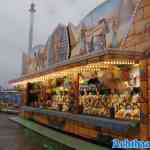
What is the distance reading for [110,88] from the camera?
1363 cm

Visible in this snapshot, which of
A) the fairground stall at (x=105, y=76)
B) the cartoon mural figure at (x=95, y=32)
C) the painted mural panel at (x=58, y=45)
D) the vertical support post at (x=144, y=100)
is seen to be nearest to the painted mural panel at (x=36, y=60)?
the cartoon mural figure at (x=95, y=32)

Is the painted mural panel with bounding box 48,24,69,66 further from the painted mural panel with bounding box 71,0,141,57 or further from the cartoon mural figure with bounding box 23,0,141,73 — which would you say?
the painted mural panel with bounding box 71,0,141,57

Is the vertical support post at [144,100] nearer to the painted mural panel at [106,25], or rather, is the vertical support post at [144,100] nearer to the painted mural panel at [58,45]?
the painted mural panel at [106,25]

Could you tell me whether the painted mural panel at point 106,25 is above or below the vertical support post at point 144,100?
above

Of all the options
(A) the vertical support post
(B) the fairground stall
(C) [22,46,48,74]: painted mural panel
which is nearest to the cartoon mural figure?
(B) the fairground stall

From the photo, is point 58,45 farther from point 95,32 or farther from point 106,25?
point 106,25

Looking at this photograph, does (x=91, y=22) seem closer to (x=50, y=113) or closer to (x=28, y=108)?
(x=50, y=113)

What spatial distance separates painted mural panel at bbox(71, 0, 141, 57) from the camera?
12.5 m

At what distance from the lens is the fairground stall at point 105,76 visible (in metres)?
11.1

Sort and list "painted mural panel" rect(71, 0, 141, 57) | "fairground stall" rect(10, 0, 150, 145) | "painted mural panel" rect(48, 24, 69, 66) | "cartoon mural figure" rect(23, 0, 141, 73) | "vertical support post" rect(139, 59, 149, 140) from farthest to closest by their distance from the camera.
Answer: "painted mural panel" rect(48, 24, 69, 66) → "cartoon mural figure" rect(23, 0, 141, 73) → "painted mural panel" rect(71, 0, 141, 57) → "fairground stall" rect(10, 0, 150, 145) → "vertical support post" rect(139, 59, 149, 140)

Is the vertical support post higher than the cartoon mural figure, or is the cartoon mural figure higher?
the cartoon mural figure

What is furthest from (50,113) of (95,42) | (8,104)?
(8,104)

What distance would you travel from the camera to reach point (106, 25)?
46.0ft

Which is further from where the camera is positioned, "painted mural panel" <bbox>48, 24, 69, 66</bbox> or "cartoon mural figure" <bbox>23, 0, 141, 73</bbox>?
"painted mural panel" <bbox>48, 24, 69, 66</bbox>
